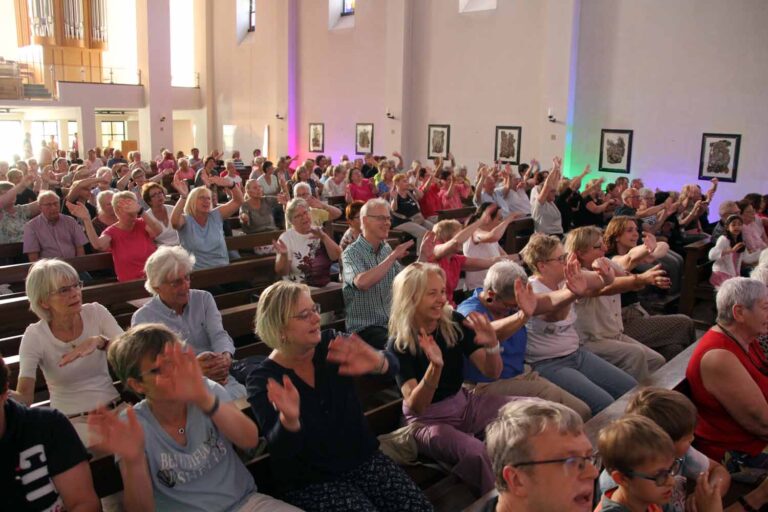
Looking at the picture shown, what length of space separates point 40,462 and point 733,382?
279cm

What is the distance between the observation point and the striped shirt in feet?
14.4

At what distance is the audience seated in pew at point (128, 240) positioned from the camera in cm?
540

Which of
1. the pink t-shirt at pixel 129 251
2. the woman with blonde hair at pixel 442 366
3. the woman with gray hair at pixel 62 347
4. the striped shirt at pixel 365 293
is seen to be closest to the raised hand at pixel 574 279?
the woman with blonde hair at pixel 442 366

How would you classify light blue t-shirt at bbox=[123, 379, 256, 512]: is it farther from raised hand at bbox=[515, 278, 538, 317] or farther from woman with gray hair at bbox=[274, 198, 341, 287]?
woman with gray hair at bbox=[274, 198, 341, 287]

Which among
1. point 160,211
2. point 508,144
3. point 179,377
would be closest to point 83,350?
point 179,377

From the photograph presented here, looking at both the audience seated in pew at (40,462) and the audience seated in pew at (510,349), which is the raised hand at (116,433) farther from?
the audience seated in pew at (510,349)

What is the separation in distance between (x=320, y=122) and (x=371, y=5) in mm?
3635

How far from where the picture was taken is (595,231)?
14.6 ft

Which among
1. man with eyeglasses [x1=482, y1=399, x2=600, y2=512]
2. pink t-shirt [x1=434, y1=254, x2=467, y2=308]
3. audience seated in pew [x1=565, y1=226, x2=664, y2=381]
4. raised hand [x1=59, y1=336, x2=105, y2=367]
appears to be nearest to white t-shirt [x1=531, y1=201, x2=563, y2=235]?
pink t-shirt [x1=434, y1=254, x2=467, y2=308]

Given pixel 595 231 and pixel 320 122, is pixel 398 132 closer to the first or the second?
pixel 320 122

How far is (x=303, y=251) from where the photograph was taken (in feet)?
17.5

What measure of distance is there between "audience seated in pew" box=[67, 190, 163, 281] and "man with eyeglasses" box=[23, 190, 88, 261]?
47cm

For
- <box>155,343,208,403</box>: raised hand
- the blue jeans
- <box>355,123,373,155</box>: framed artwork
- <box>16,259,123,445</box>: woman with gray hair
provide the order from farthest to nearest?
1. <box>355,123,373,155</box>: framed artwork
2. the blue jeans
3. <box>16,259,123,445</box>: woman with gray hair
4. <box>155,343,208,403</box>: raised hand

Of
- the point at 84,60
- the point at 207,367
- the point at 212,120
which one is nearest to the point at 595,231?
the point at 207,367
